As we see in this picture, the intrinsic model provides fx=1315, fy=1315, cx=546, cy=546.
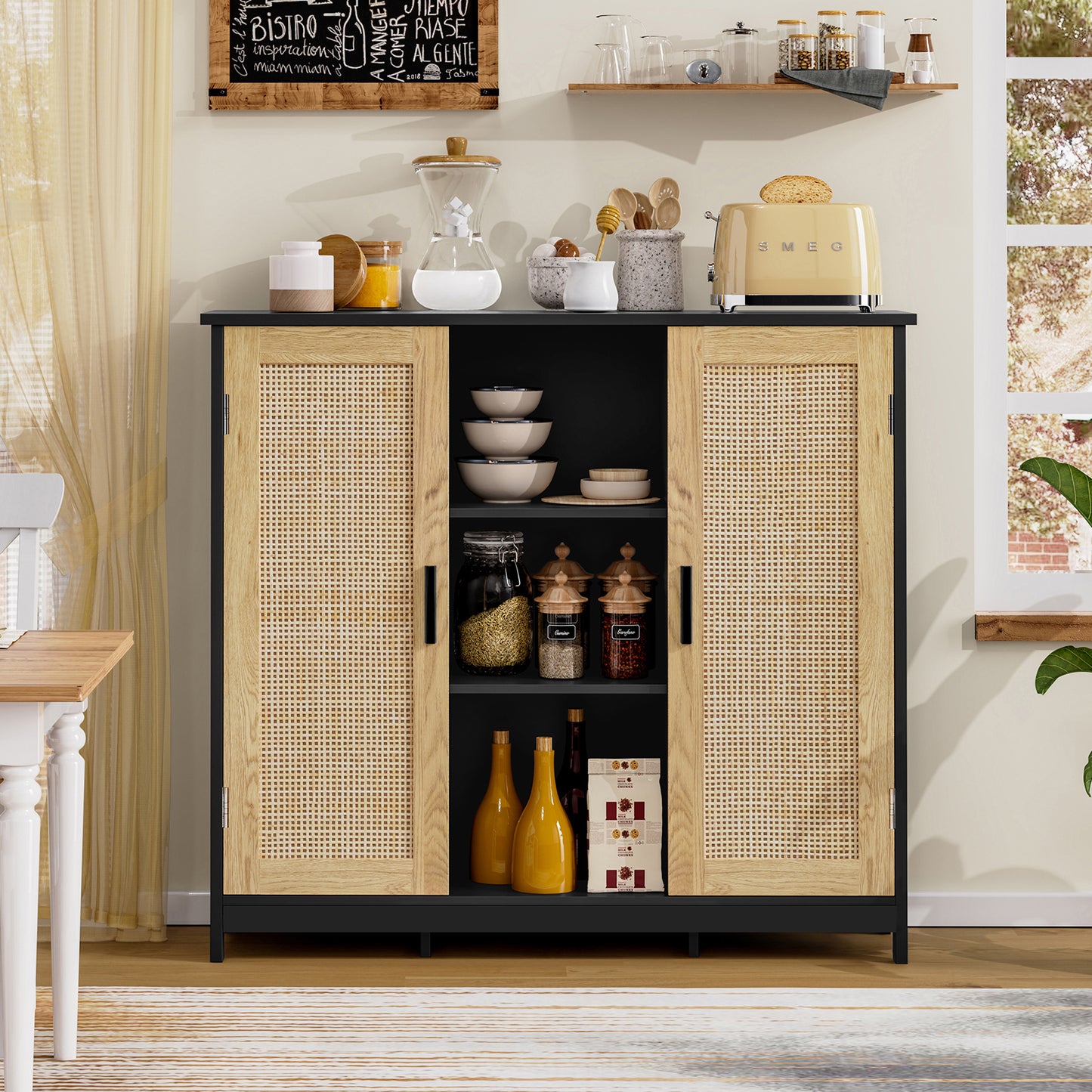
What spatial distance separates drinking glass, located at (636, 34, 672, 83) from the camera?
3045mm

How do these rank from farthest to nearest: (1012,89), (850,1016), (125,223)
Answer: (1012,89), (125,223), (850,1016)

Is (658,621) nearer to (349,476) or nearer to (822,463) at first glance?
(822,463)

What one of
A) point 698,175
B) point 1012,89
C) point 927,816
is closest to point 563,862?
point 927,816

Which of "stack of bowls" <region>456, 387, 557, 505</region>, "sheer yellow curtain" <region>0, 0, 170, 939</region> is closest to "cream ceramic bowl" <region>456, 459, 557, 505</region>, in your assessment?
"stack of bowls" <region>456, 387, 557, 505</region>

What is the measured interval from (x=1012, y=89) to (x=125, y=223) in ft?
6.94

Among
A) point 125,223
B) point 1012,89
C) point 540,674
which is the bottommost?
point 540,674

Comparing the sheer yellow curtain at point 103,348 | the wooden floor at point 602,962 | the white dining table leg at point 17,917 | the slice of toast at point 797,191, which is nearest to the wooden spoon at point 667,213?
the slice of toast at point 797,191

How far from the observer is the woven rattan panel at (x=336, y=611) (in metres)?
2.77

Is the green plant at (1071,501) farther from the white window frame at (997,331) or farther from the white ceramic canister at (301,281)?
the white ceramic canister at (301,281)

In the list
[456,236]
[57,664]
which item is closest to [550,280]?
[456,236]

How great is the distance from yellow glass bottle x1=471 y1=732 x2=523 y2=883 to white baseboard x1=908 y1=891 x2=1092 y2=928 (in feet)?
3.31

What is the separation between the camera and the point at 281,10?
304cm

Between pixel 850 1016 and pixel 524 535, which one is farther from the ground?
pixel 524 535

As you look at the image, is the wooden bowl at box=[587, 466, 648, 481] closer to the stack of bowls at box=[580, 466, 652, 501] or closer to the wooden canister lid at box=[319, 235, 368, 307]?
the stack of bowls at box=[580, 466, 652, 501]
